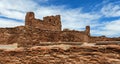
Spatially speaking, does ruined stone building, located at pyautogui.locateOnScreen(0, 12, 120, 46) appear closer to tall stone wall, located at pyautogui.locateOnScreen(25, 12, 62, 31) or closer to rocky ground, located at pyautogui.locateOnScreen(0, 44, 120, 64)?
tall stone wall, located at pyautogui.locateOnScreen(25, 12, 62, 31)

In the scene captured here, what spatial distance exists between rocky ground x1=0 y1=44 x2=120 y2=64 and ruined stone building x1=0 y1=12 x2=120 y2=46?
0.54 m

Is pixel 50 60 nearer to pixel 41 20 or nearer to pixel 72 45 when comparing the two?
pixel 72 45

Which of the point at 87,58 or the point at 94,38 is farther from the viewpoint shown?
the point at 94,38

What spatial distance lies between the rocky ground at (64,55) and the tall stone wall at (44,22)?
24.1m

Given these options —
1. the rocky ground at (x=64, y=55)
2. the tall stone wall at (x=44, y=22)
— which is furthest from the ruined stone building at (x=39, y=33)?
A: the rocky ground at (x=64, y=55)

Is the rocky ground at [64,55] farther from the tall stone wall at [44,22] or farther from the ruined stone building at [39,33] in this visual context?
the tall stone wall at [44,22]

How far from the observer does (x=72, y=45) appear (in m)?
5.13

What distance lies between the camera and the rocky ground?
179 inches

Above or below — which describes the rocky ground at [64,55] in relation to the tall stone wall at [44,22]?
below

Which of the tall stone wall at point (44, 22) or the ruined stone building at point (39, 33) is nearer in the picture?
the ruined stone building at point (39, 33)

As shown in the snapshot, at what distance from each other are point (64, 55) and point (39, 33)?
1375 cm

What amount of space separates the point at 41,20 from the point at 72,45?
87.7 feet

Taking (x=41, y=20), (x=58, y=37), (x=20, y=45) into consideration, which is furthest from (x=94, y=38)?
(x=20, y=45)

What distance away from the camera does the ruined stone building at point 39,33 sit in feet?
59.3
